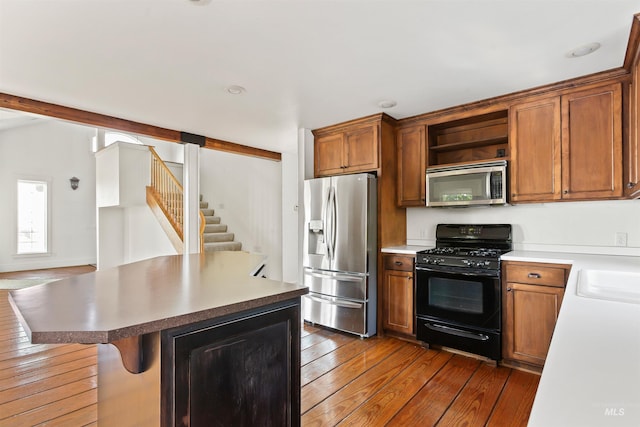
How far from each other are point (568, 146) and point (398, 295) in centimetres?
196

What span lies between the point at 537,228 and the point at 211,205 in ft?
21.5

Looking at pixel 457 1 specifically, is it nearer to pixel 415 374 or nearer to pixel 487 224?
pixel 487 224

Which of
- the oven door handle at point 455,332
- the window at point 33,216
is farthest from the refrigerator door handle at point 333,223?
the window at point 33,216

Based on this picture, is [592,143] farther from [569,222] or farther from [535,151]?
[569,222]

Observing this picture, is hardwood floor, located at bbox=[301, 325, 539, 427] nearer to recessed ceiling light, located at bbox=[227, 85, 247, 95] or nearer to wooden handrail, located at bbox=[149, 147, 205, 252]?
recessed ceiling light, located at bbox=[227, 85, 247, 95]

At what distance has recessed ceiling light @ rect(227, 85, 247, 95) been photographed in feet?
9.19

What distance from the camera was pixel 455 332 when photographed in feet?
9.36

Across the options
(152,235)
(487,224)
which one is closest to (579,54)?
(487,224)

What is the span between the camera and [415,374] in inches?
101

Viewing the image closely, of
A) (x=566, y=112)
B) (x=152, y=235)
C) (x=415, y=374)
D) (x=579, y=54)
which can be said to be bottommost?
(x=415, y=374)

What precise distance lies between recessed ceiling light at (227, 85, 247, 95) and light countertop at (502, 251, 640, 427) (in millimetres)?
2689

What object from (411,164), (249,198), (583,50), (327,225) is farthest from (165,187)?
(583,50)

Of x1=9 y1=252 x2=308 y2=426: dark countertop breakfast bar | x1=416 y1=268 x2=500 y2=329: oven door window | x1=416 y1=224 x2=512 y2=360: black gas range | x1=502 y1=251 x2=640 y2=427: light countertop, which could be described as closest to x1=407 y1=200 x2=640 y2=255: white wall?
x1=416 y1=224 x2=512 y2=360: black gas range

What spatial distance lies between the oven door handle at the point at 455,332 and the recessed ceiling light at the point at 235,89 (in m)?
2.71
